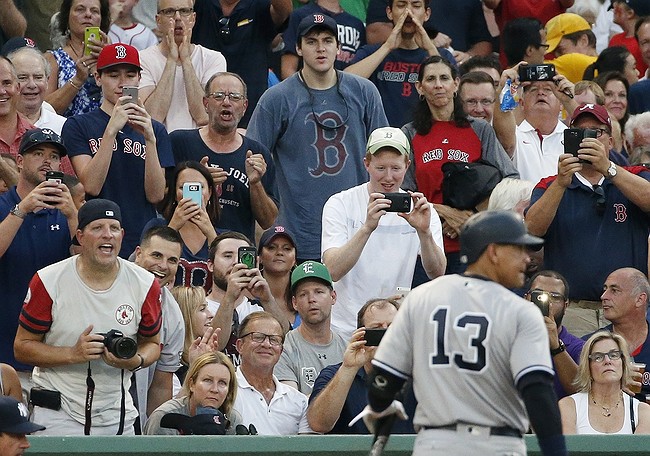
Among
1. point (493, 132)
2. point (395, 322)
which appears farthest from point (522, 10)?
point (395, 322)

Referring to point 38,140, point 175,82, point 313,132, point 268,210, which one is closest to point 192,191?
point 268,210

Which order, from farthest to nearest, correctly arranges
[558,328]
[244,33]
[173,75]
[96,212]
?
1. [244,33]
2. [173,75]
3. [558,328]
4. [96,212]

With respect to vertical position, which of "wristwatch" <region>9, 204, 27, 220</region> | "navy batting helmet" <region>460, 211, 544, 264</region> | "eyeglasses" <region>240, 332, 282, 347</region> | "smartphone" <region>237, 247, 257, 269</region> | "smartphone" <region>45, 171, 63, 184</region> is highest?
A: "smartphone" <region>45, 171, 63, 184</region>

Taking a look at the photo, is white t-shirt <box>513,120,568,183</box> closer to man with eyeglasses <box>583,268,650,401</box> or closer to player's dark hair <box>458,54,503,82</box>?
player's dark hair <box>458,54,503,82</box>

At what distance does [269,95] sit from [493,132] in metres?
1.71

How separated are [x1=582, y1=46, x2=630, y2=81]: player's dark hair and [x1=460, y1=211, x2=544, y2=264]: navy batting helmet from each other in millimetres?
7438

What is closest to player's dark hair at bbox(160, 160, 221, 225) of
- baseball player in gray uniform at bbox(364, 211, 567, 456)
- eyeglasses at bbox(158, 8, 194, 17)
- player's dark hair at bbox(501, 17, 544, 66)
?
eyeglasses at bbox(158, 8, 194, 17)

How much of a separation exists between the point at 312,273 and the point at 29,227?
181 cm

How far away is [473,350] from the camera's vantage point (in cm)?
589

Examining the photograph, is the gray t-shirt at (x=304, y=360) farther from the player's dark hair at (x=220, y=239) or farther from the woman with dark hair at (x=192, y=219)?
the woman with dark hair at (x=192, y=219)

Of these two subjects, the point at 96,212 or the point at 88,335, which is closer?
the point at 88,335

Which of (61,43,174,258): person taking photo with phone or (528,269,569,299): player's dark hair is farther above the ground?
(61,43,174,258): person taking photo with phone

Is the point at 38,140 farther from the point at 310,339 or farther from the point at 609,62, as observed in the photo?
the point at 609,62

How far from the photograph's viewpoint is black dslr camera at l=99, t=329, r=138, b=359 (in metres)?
7.98
